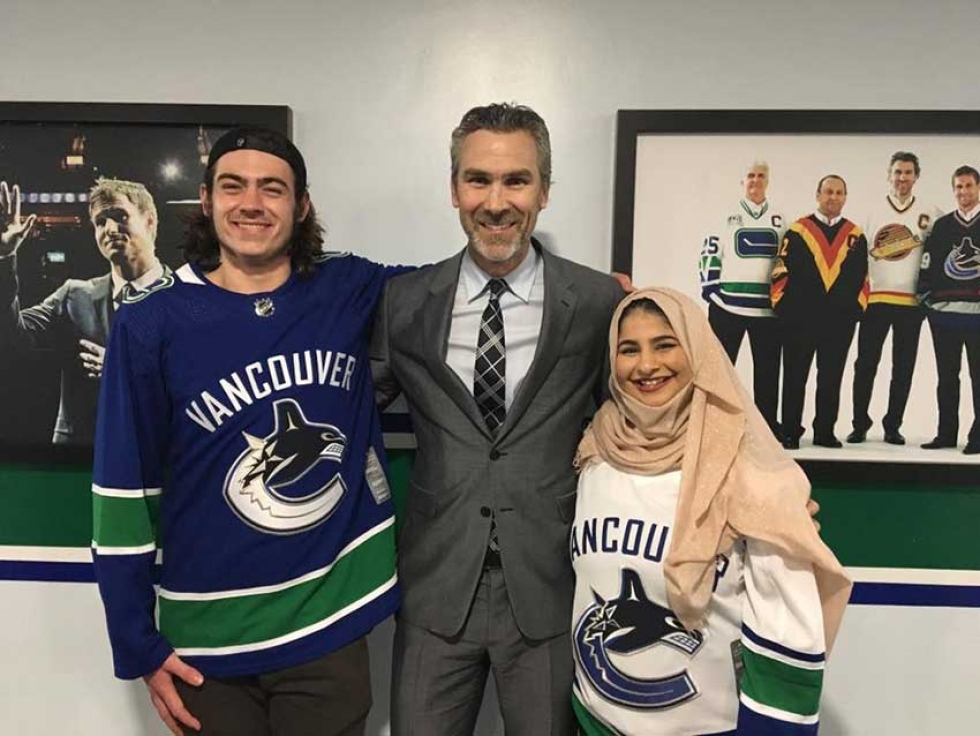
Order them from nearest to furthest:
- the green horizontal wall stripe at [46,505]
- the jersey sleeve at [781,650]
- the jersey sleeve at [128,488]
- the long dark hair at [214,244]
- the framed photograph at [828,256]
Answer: the jersey sleeve at [781,650], the jersey sleeve at [128,488], the long dark hair at [214,244], the framed photograph at [828,256], the green horizontal wall stripe at [46,505]

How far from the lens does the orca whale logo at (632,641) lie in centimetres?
112

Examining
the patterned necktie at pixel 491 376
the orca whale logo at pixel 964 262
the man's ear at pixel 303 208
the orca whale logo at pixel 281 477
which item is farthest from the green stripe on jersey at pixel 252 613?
the orca whale logo at pixel 964 262

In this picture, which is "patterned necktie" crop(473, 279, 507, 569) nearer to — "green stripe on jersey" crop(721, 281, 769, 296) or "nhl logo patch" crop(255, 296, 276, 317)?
"nhl logo patch" crop(255, 296, 276, 317)

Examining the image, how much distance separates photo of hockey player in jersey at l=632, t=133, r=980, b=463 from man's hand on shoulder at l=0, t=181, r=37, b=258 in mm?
1377

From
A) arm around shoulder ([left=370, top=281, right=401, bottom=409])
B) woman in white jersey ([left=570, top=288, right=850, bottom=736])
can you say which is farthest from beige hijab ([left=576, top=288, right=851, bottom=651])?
arm around shoulder ([left=370, top=281, right=401, bottom=409])

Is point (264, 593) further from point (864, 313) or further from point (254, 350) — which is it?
point (864, 313)

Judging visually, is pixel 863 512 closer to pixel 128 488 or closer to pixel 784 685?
pixel 784 685

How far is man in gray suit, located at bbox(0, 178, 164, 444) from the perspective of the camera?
1527mm

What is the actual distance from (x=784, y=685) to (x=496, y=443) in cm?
60

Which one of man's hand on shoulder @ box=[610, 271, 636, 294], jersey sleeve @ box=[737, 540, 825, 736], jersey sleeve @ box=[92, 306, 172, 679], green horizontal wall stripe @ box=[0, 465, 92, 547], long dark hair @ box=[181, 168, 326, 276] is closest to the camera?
jersey sleeve @ box=[737, 540, 825, 736]

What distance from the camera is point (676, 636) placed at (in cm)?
112

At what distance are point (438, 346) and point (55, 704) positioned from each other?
1.38 metres

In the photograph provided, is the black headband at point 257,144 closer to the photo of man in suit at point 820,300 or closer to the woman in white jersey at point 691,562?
the woman in white jersey at point 691,562

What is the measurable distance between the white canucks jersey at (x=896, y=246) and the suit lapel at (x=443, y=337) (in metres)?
0.93
